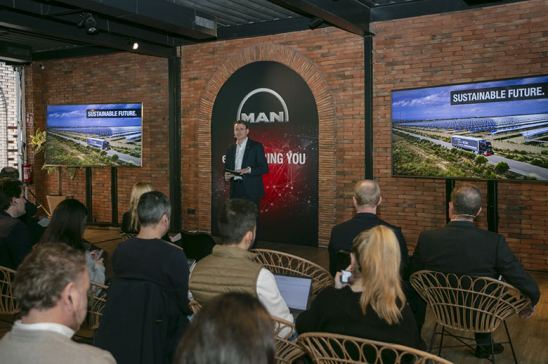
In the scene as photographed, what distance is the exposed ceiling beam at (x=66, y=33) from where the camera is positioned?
729 cm

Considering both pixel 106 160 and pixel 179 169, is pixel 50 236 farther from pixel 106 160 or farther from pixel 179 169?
pixel 106 160

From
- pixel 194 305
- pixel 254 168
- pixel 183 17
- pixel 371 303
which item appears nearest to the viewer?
pixel 371 303

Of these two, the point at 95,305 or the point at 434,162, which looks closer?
the point at 95,305

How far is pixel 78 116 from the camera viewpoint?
10461 mm

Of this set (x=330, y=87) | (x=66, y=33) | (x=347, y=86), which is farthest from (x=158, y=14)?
(x=347, y=86)

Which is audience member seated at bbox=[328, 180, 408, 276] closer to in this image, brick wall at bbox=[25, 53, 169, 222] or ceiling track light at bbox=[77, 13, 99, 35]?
ceiling track light at bbox=[77, 13, 99, 35]

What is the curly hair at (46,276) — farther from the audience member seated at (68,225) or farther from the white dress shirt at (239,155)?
the white dress shirt at (239,155)

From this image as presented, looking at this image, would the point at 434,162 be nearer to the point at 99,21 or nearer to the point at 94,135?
the point at 99,21

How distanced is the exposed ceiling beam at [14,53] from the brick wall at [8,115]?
0.40m

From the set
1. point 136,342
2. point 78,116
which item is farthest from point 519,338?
point 78,116

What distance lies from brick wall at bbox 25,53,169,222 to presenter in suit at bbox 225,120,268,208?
332 centimetres

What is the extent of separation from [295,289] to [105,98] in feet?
28.6

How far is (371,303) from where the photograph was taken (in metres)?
2.18

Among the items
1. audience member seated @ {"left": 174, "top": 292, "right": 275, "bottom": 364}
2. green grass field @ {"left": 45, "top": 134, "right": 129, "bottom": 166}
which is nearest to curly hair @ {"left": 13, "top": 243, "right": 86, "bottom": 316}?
audience member seated @ {"left": 174, "top": 292, "right": 275, "bottom": 364}
